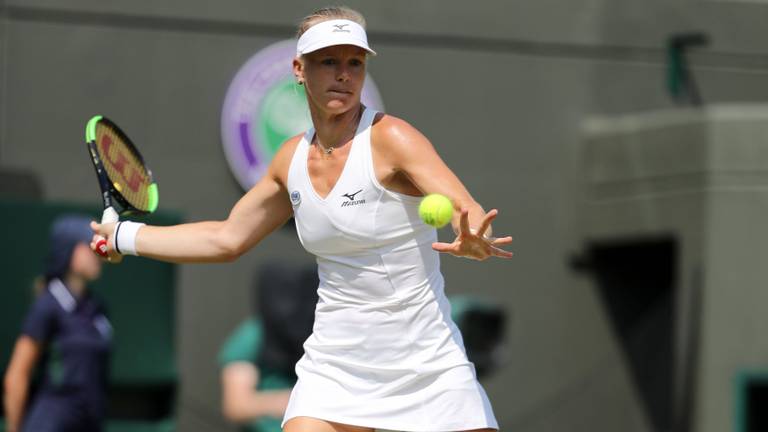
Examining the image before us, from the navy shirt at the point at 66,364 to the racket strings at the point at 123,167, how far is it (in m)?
2.12

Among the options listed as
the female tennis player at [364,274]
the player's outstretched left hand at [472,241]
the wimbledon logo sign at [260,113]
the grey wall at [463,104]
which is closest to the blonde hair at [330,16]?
the female tennis player at [364,274]

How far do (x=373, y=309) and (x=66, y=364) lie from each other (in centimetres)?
322

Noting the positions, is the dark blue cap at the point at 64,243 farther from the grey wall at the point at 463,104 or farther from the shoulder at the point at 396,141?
the shoulder at the point at 396,141

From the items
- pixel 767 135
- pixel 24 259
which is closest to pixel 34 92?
pixel 24 259

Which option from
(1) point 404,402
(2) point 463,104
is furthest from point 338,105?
(2) point 463,104

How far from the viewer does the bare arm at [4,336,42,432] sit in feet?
22.7

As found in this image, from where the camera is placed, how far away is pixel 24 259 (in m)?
8.98

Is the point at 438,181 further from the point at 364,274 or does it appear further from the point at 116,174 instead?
the point at 116,174

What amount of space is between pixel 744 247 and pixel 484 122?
7.28 ft

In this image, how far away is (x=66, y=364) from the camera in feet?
23.0

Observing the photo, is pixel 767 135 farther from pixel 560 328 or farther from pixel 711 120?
pixel 560 328

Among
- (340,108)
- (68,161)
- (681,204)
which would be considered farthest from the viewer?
(681,204)

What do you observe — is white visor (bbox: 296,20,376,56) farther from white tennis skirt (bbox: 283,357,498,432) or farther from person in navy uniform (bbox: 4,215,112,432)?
person in navy uniform (bbox: 4,215,112,432)

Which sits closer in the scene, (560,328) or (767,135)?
(767,135)
